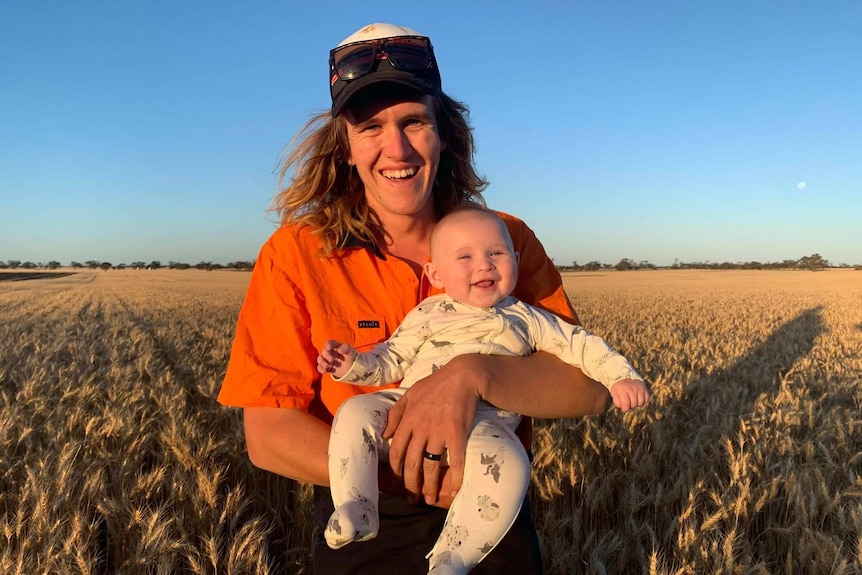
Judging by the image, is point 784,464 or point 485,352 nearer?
point 485,352

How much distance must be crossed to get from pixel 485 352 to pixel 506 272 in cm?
34

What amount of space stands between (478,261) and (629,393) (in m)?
0.75

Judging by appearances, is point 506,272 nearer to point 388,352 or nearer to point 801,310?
point 388,352

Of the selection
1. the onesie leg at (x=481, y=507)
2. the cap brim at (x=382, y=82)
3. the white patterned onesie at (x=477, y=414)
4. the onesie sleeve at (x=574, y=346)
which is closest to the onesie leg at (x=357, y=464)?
the white patterned onesie at (x=477, y=414)

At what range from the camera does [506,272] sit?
227 centimetres

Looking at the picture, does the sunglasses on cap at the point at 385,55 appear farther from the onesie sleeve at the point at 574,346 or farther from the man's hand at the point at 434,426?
the man's hand at the point at 434,426

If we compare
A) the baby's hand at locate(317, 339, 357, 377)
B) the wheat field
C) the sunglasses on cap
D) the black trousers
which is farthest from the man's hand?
the sunglasses on cap

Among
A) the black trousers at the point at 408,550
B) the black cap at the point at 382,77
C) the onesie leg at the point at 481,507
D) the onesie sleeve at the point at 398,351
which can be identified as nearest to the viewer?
the onesie leg at the point at 481,507

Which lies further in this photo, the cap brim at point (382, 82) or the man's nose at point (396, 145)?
the man's nose at point (396, 145)

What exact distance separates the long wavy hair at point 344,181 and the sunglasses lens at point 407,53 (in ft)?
0.67

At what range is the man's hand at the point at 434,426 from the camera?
186 centimetres

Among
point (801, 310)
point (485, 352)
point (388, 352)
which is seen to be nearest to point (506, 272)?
point (485, 352)

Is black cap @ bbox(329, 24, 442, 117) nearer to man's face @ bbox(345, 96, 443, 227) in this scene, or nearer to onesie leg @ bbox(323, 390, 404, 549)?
man's face @ bbox(345, 96, 443, 227)

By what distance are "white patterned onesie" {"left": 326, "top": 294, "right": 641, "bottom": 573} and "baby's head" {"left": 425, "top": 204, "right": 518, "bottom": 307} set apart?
0.06m
